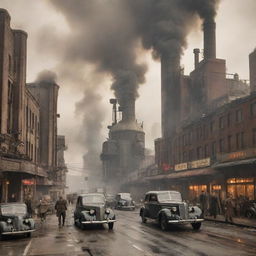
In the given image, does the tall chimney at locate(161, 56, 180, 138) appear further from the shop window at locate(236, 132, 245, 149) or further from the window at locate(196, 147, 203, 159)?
the shop window at locate(236, 132, 245, 149)

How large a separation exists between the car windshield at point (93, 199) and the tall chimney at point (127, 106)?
2617 inches

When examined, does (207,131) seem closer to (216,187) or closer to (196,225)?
(216,187)

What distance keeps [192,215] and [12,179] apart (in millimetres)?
24726

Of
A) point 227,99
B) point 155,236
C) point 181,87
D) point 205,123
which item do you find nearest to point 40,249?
point 155,236

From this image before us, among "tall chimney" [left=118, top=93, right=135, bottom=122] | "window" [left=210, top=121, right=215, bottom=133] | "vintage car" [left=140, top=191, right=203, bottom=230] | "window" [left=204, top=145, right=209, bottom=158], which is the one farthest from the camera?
"tall chimney" [left=118, top=93, right=135, bottom=122]

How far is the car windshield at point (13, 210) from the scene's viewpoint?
17.9 metres

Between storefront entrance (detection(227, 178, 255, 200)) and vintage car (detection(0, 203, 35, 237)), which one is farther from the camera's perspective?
storefront entrance (detection(227, 178, 255, 200))

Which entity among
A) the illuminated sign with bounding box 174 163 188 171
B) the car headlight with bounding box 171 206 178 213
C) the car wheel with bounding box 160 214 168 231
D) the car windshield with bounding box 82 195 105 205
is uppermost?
the illuminated sign with bounding box 174 163 188 171

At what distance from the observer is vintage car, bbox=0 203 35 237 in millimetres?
16766

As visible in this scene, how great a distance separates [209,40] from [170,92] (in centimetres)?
1136

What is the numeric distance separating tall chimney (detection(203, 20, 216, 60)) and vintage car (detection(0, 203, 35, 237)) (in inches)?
2156

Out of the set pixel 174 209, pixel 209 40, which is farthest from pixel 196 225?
pixel 209 40

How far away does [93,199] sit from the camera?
21875mm

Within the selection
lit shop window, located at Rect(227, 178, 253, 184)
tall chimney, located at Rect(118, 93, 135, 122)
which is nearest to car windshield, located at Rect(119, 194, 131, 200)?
lit shop window, located at Rect(227, 178, 253, 184)
